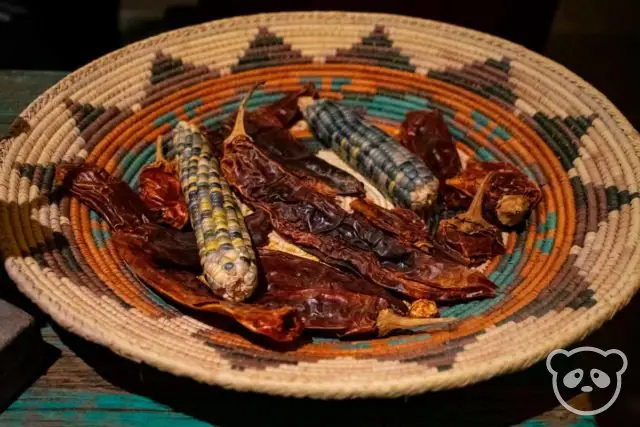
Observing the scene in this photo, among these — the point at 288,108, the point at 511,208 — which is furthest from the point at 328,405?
the point at 288,108

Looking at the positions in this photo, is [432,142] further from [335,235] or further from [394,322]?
[394,322]

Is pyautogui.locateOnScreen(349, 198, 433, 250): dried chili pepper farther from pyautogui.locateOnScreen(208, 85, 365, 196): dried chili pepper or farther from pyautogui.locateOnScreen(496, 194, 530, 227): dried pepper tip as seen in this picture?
pyautogui.locateOnScreen(496, 194, 530, 227): dried pepper tip

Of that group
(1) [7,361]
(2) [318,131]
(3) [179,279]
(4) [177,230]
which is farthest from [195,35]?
(1) [7,361]

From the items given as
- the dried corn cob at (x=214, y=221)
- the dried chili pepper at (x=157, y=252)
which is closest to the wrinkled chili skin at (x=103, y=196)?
the dried chili pepper at (x=157, y=252)

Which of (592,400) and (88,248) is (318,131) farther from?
(592,400)

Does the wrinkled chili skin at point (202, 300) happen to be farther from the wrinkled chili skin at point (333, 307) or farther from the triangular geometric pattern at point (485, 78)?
the triangular geometric pattern at point (485, 78)

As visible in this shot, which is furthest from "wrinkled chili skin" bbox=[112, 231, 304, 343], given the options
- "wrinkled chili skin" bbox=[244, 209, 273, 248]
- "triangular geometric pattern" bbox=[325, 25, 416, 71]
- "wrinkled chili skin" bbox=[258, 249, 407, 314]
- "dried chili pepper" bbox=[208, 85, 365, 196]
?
"triangular geometric pattern" bbox=[325, 25, 416, 71]
